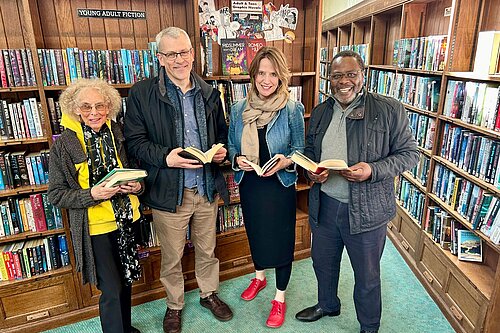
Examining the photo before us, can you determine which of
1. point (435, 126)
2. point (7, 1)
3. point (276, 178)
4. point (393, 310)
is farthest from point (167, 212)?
point (435, 126)

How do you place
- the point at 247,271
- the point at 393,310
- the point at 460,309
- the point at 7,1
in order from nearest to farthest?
the point at 7,1 → the point at 460,309 → the point at 393,310 → the point at 247,271

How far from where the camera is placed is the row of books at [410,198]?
2875 millimetres

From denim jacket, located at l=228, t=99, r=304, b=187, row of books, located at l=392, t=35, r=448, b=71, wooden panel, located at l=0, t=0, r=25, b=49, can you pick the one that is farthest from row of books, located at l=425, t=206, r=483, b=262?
wooden panel, located at l=0, t=0, r=25, b=49

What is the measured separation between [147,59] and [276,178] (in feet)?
3.67

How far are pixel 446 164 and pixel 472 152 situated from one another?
0.26m

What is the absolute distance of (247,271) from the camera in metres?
2.76

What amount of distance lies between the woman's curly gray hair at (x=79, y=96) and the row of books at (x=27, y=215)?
71 centimetres

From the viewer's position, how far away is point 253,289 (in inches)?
97.5

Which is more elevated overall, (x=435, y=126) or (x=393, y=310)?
(x=435, y=126)

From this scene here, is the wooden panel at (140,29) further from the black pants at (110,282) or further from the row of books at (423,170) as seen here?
the row of books at (423,170)

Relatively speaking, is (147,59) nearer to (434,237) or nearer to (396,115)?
(396,115)

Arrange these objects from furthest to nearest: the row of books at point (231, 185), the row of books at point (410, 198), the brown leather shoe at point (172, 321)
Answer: the row of books at point (410, 198)
the row of books at point (231, 185)
the brown leather shoe at point (172, 321)

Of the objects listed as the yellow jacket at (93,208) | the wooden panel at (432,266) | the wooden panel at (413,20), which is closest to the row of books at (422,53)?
the wooden panel at (413,20)

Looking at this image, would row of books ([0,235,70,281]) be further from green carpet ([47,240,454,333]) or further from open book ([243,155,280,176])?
open book ([243,155,280,176])
